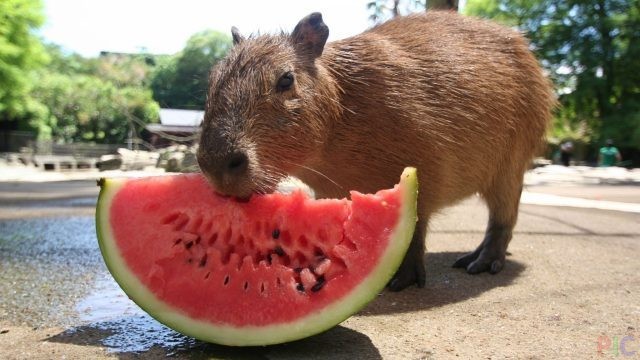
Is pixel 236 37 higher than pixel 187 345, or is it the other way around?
pixel 236 37

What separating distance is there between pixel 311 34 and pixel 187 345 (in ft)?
4.74

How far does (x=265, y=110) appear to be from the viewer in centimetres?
218

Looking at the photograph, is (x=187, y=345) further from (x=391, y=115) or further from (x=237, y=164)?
(x=391, y=115)

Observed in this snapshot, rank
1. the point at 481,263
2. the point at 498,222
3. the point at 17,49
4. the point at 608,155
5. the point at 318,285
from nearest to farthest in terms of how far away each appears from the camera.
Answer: the point at 318,285, the point at 481,263, the point at 498,222, the point at 608,155, the point at 17,49

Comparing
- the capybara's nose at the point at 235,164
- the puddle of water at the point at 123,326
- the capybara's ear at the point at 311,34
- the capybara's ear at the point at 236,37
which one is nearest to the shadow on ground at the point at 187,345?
the puddle of water at the point at 123,326

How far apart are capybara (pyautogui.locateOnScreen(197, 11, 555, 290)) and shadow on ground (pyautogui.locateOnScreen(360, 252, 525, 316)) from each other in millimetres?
75

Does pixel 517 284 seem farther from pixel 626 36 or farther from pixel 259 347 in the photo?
pixel 626 36

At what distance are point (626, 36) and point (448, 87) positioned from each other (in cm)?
2383

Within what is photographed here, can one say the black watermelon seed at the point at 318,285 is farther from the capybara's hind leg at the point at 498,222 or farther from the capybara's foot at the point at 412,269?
the capybara's hind leg at the point at 498,222

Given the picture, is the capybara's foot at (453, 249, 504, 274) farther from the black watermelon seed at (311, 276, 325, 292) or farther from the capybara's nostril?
the capybara's nostril

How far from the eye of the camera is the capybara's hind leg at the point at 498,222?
323 cm

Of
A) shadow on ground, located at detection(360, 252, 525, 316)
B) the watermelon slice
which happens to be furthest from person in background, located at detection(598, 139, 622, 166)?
the watermelon slice

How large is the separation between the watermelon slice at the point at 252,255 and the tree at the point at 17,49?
27.5 m

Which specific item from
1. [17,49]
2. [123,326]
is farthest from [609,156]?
[17,49]
